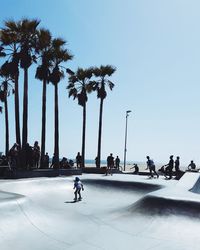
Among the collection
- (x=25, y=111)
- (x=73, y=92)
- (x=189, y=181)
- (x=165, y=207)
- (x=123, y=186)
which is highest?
(x=73, y=92)

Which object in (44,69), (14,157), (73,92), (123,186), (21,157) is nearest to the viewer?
(123,186)

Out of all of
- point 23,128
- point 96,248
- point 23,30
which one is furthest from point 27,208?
point 23,30

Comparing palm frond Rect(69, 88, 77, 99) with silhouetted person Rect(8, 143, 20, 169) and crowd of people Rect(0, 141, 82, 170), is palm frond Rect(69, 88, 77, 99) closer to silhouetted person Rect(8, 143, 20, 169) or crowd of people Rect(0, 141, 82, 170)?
crowd of people Rect(0, 141, 82, 170)

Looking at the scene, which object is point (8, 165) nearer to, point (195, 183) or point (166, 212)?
point (195, 183)

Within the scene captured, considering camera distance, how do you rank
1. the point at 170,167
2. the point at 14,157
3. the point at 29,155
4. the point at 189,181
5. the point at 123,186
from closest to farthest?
the point at 189,181 < the point at 123,186 < the point at 14,157 < the point at 29,155 < the point at 170,167

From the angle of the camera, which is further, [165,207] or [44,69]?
[44,69]

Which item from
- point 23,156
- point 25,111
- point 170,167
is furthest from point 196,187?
point 25,111

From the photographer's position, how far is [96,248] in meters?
9.77

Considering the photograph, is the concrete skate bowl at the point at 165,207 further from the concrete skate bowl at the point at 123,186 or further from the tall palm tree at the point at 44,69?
the tall palm tree at the point at 44,69

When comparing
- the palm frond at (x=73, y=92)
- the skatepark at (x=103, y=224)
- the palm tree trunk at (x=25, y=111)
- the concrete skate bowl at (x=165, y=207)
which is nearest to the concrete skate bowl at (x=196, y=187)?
the skatepark at (x=103, y=224)

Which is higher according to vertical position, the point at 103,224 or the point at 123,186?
the point at 123,186

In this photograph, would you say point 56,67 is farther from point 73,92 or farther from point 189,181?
point 189,181

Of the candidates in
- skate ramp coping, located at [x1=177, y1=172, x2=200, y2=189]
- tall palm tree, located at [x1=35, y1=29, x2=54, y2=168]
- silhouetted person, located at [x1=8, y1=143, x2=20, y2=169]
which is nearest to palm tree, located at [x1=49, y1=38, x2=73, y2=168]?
tall palm tree, located at [x1=35, y1=29, x2=54, y2=168]

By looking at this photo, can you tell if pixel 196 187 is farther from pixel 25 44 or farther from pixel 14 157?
pixel 25 44
